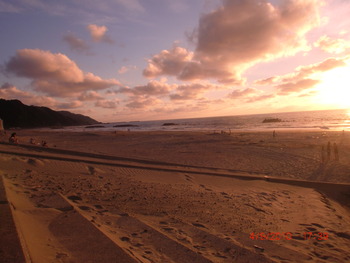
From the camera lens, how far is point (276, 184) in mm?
8898

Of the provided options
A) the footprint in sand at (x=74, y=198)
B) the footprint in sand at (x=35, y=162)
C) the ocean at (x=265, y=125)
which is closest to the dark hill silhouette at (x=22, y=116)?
the ocean at (x=265, y=125)

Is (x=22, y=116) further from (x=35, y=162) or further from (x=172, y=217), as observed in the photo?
(x=172, y=217)

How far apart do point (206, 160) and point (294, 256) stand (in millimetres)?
10801

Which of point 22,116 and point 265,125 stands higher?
point 22,116

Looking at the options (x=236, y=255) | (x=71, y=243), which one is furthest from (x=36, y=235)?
(x=236, y=255)

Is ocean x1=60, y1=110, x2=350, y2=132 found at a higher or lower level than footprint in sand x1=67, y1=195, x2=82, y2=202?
higher

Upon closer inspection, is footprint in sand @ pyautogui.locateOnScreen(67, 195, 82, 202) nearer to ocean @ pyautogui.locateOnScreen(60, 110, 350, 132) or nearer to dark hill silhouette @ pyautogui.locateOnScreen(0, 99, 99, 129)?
ocean @ pyautogui.locateOnScreen(60, 110, 350, 132)
